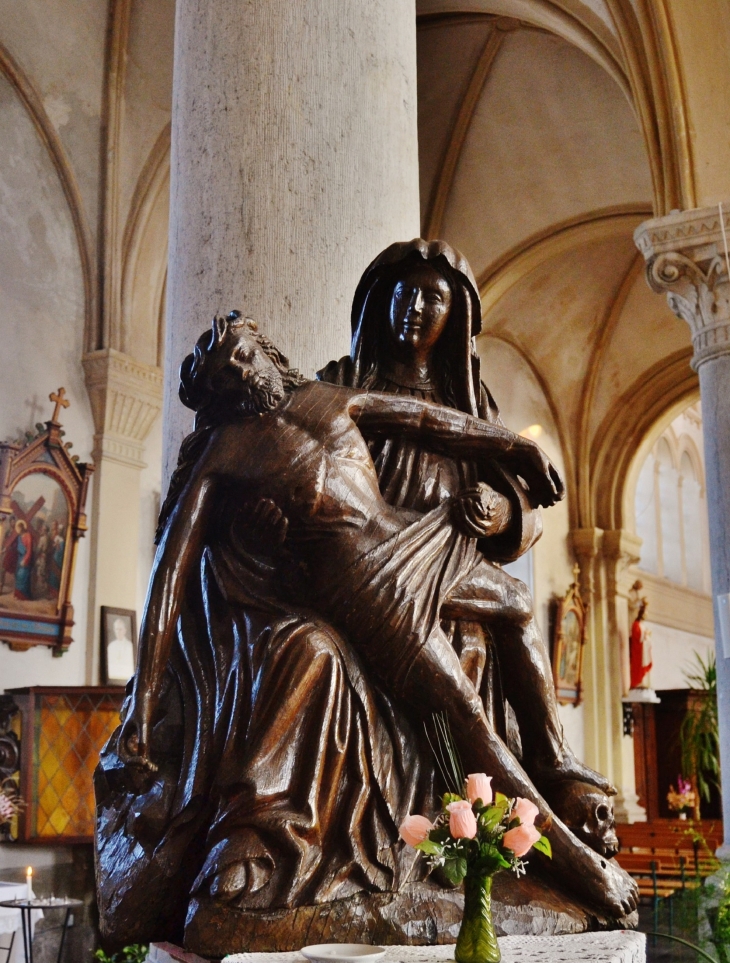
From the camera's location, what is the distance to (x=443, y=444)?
2.15 m

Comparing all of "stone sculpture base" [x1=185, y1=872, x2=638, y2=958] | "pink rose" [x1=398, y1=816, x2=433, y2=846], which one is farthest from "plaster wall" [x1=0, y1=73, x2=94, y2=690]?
"pink rose" [x1=398, y1=816, x2=433, y2=846]

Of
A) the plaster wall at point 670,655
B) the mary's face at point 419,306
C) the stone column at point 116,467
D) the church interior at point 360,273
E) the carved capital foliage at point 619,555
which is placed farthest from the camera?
the plaster wall at point 670,655

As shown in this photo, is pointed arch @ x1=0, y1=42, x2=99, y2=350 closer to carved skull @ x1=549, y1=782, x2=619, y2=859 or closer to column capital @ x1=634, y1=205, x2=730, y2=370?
column capital @ x1=634, y1=205, x2=730, y2=370

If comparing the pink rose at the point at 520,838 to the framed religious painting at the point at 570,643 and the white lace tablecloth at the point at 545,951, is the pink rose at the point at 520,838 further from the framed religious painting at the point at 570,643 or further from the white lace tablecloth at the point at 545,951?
the framed religious painting at the point at 570,643

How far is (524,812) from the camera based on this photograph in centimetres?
176

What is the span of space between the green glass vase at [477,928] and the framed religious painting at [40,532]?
27.4 feet

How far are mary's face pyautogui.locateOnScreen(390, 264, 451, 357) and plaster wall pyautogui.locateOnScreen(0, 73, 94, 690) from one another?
8158mm

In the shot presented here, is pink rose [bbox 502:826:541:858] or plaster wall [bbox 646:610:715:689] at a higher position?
plaster wall [bbox 646:610:715:689]

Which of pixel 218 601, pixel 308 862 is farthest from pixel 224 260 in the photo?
pixel 308 862

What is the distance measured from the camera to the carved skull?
2.05m

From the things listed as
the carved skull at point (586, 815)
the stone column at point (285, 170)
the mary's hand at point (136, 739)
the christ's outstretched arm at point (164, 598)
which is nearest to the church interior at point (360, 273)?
the stone column at point (285, 170)

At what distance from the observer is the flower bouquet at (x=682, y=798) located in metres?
11.7

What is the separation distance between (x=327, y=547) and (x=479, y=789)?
0.46 m

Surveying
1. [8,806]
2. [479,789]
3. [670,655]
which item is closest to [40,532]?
[8,806]
